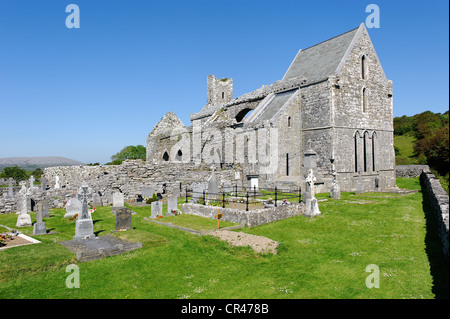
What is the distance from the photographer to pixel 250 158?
23734 mm

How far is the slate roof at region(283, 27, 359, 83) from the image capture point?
22359 mm

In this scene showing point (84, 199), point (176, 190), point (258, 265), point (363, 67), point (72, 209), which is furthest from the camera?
point (363, 67)

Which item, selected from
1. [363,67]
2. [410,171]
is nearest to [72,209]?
[363,67]

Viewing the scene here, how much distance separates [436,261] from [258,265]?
416 centimetres

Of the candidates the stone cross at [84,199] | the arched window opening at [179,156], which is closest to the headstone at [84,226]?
the stone cross at [84,199]

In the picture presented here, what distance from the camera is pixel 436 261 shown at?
707cm

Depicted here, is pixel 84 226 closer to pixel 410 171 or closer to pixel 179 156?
pixel 179 156

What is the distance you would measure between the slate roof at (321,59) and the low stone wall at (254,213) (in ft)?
40.0

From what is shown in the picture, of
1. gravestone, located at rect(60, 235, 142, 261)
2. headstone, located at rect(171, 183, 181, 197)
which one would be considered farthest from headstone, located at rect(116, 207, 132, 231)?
headstone, located at rect(171, 183, 181, 197)

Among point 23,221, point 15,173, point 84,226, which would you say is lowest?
point 23,221

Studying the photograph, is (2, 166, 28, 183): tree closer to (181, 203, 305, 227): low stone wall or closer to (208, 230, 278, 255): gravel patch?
(181, 203, 305, 227): low stone wall
